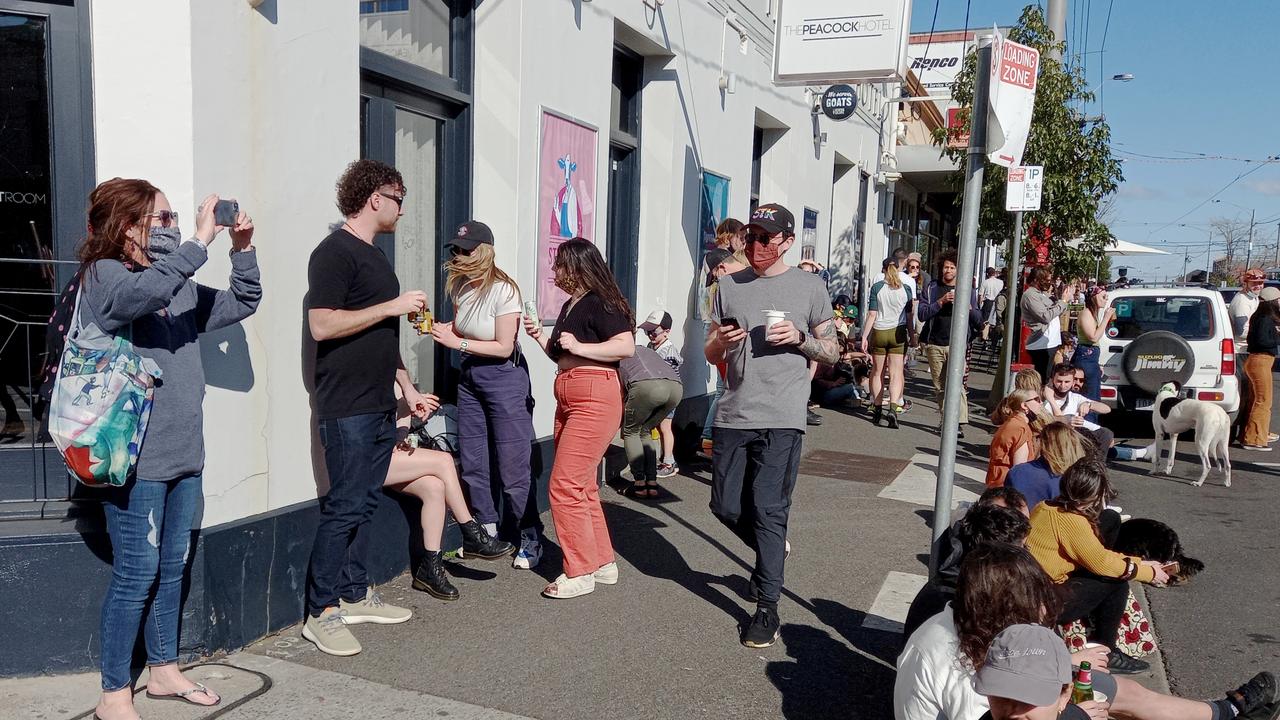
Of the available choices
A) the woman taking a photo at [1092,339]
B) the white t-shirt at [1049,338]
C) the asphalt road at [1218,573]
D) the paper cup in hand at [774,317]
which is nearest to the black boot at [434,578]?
the paper cup in hand at [774,317]

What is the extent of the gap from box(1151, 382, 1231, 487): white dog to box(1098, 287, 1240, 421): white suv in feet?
3.81

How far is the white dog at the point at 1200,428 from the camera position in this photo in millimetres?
8555

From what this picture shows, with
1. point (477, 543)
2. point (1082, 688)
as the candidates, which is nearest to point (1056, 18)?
point (477, 543)

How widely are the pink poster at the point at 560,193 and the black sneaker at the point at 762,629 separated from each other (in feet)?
9.75

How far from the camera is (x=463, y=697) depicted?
3855 mm

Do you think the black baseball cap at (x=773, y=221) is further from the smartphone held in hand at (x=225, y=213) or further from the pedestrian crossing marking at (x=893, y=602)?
the smartphone held in hand at (x=225, y=213)

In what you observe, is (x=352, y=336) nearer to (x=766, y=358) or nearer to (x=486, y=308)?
(x=486, y=308)

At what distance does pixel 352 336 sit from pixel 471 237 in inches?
42.0

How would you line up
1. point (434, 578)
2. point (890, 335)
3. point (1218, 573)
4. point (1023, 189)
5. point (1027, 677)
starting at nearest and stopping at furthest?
point (1027, 677) < point (434, 578) < point (1218, 573) < point (1023, 189) < point (890, 335)

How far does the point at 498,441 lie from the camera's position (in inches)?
215

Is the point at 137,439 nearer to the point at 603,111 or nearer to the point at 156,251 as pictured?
the point at 156,251

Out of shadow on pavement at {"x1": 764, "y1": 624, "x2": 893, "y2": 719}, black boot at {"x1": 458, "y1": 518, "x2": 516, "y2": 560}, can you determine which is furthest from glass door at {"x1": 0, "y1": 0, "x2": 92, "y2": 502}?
shadow on pavement at {"x1": 764, "y1": 624, "x2": 893, "y2": 719}

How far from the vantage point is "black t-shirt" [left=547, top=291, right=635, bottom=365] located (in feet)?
16.4

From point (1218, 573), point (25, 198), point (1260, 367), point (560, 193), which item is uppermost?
point (560, 193)
